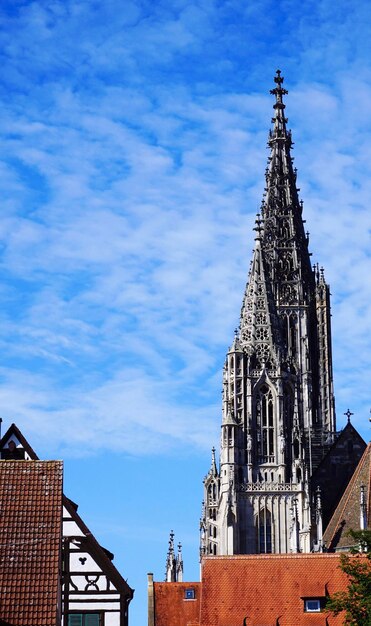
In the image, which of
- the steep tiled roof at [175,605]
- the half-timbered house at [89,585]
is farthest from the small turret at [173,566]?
the half-timbered house at [89,585]

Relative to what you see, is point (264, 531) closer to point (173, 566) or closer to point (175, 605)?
point (173, 566)

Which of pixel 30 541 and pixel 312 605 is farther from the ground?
pixel 312 605

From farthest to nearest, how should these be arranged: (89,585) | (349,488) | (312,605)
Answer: (349,488) → (312,605) → (89,585)

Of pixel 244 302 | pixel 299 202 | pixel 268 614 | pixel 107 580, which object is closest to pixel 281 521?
pixel 244 302

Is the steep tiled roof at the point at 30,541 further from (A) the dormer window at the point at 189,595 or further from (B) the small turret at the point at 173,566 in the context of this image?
(B) the small turret at the point at 173,566

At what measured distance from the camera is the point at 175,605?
188ft

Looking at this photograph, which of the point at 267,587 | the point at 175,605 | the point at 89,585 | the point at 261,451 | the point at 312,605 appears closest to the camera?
the point at 89,585

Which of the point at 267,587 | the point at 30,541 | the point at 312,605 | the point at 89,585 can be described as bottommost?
the point at 89,585

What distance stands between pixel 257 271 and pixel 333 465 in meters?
15.1

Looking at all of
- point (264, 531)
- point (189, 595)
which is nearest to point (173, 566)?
point (264, 531)

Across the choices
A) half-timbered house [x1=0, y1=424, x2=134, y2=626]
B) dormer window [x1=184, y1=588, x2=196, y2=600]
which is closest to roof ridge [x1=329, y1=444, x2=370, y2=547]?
dormer window [x1=184, y1=588, x2=196, y2=600]

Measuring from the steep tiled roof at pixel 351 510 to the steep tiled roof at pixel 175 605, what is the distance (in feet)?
43.3

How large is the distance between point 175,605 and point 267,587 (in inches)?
255

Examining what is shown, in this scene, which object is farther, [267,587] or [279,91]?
[279,91]
